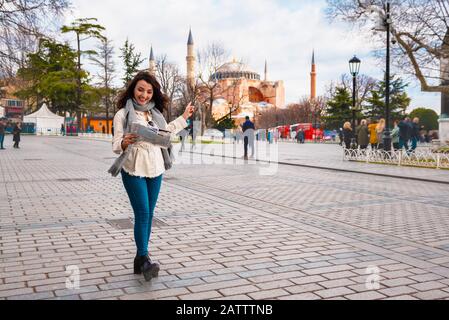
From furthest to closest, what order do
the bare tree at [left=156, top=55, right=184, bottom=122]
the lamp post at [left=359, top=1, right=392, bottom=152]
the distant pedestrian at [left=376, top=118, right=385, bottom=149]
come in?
the bare tree at [left=156, top=55, right=184, bottom=122] → the distant pedestrian at [left=376, top=118, right=385, bottom=149] → the lamp post at [left=359, top=1, right=392, bottom=152]

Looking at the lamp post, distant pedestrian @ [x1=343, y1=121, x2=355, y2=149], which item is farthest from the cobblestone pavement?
distant pedestrian @ [x1=343, y1=121, x2=355, y2=149]

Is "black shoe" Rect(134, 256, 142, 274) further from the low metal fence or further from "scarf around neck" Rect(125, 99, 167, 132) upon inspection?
the low metal fence

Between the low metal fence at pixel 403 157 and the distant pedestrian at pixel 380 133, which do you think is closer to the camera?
the low metal fence at pixel 403 157

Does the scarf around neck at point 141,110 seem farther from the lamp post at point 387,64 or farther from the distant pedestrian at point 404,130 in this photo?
the distant pedestrian at point 404,130

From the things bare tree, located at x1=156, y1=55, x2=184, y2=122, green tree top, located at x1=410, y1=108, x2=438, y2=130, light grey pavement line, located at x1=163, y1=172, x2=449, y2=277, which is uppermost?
bare tree, located at x1=156, y1=55, x2=184, y2=122

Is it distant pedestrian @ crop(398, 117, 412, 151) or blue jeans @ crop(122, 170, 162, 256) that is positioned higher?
distant pedestrian @ crop(398, 117, 412, 151)

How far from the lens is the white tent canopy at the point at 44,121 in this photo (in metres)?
56.4

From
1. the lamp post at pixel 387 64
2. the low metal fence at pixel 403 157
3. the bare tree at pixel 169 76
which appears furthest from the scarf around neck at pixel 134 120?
the bare tree at pixel 169 76

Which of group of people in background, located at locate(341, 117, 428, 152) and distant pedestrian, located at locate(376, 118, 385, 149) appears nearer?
group of people in background, located at locate(341, 117, 428, 152)

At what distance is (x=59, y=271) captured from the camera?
4.20 metres

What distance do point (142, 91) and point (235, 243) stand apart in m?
2.14

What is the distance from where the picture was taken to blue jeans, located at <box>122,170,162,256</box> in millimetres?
3926
